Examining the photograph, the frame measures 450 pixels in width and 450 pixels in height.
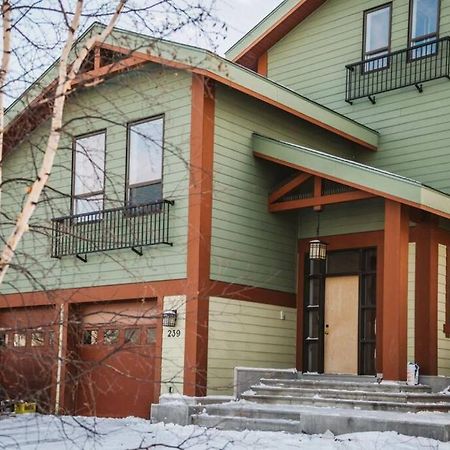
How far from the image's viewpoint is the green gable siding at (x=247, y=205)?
12.3 m

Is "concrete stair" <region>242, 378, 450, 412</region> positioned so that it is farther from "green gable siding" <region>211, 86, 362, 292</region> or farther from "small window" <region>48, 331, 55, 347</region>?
"small window" <region>48, 331, 55, 347</region>

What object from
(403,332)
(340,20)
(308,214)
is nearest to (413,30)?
(340,20)

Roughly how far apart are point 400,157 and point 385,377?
483cm

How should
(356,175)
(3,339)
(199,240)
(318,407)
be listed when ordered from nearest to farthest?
(3,339)
(318,407)
(356,175)
(199,240)

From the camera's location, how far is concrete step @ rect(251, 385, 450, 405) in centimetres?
1034

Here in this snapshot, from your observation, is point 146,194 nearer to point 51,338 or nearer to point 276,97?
point 276,97

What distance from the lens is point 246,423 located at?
1044 cm

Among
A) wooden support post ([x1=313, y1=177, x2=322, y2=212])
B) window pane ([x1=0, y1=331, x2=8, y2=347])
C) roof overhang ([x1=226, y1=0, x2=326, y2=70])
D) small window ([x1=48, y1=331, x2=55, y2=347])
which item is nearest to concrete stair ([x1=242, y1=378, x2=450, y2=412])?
wooden support post ([x1=313, y1=177, x2=322, y2=212])

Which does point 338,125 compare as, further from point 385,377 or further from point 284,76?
point 385,377

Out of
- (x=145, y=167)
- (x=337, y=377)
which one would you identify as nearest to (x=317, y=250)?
(x=337, y=377)

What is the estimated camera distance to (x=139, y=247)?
12.7 meters

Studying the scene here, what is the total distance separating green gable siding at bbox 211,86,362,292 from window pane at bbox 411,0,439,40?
3016 millimetres

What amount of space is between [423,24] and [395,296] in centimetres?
611

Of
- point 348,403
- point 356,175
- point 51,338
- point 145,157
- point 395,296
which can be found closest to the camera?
point 51,338
